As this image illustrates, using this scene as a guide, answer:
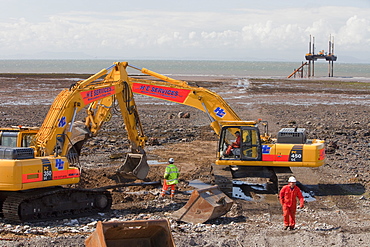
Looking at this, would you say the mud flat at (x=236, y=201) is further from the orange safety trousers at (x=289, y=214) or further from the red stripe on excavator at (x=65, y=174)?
the red stripe on excavator at (x=65, y=174)

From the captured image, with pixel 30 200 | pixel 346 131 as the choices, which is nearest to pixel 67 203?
pixel 30 200

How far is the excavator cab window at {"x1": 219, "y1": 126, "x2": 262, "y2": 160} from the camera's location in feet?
53.2

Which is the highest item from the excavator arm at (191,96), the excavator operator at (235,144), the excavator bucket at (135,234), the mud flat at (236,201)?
the excavator arm at (191,96)

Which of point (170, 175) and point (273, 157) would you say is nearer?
point (170, 175)

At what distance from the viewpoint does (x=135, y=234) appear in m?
9.78

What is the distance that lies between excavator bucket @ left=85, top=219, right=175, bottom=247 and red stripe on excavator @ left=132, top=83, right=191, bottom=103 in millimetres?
7551

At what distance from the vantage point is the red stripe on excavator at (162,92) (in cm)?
1686

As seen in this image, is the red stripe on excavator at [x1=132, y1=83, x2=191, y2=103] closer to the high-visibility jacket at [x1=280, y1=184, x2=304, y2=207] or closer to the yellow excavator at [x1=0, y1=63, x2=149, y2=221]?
the yellow excavator at [x1=0, y1=63, x2=149, y2=221]

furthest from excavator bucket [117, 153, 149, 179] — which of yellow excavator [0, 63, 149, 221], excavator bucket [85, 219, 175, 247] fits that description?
excavator bucket [85, 219, 175, 247]

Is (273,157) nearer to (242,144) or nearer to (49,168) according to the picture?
(242,144)

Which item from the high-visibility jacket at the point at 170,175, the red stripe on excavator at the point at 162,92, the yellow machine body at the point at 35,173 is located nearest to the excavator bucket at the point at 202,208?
the high-visibility jacket at the point at 170,175

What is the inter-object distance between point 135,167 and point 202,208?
469 cm

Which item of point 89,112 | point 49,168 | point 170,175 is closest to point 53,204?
point 49,168

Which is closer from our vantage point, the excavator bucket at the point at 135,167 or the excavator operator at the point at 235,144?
the excavator bucket at the point at 135,167
